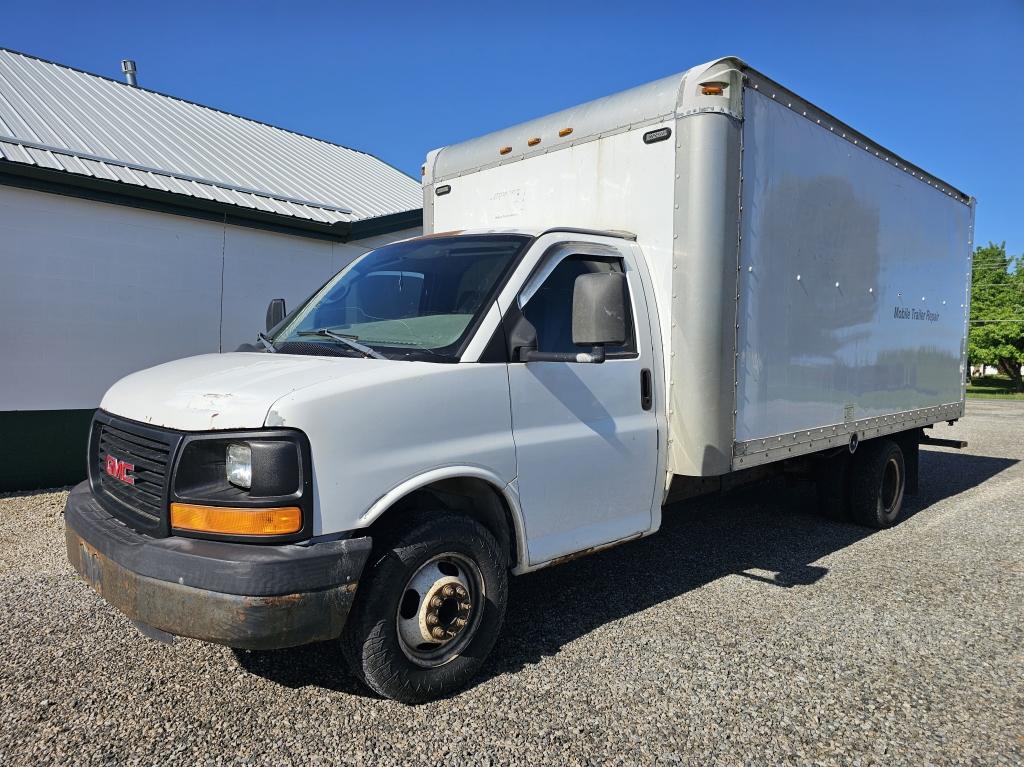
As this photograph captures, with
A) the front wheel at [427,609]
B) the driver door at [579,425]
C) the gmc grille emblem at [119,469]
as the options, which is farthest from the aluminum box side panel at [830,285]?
the gmc grille emblem at [119,469]

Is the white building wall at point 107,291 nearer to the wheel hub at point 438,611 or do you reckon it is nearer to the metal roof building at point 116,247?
the metal roof building at point 116,247

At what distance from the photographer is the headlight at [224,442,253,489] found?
2789 mm

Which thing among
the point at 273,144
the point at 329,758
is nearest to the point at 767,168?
the point at 329,758

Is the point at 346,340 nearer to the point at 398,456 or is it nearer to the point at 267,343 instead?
the point at 267,343

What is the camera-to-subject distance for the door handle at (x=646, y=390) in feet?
13.5

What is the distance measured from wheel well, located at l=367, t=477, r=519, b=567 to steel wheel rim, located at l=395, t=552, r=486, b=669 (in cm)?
24

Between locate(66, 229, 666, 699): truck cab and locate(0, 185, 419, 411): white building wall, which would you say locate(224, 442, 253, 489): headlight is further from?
locate(0, 185, 419, 411): white building wall

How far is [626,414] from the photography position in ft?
13.3

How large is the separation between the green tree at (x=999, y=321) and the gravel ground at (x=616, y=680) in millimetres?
40652

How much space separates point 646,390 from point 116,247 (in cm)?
650

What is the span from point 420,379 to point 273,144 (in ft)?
35.9

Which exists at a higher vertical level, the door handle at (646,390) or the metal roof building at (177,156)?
the metal roof building at (177,156)

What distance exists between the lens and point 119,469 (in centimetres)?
327

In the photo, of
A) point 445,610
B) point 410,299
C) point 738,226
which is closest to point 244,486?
point 445,610
